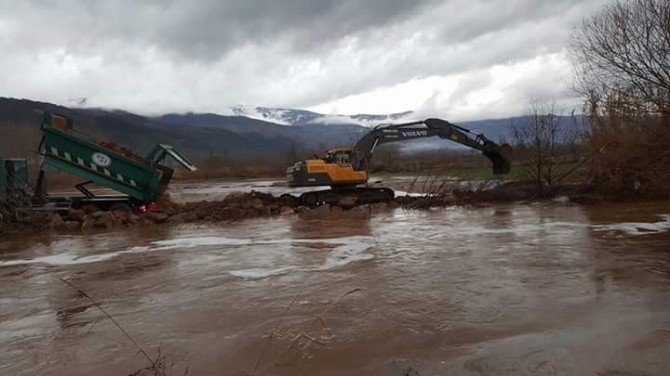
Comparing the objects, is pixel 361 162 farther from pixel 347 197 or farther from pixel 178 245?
pixel 178 245

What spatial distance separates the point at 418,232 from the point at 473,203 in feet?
24.1

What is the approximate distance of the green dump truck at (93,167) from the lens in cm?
1700

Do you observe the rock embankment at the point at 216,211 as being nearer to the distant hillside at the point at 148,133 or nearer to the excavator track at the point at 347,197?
the excavator track at the point at 347,197


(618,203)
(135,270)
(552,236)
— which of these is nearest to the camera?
(135,270)

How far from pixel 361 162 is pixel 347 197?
4.70ft

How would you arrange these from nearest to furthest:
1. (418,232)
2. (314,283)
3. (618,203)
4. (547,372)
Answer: (547,372) → (314,283) → (418,232) → (618,203)

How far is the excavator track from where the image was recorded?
68.6ft

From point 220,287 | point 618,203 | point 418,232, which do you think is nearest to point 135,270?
point 220,287

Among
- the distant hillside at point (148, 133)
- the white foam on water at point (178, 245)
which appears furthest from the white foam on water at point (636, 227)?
the distant hillside at point (148, 133)

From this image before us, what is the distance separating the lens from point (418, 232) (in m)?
14.3

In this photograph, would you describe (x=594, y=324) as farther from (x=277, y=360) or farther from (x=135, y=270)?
(x=135, y=270)

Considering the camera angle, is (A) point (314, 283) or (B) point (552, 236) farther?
(B) point (552, 236)

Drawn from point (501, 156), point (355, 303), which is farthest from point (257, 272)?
point (501, 156)

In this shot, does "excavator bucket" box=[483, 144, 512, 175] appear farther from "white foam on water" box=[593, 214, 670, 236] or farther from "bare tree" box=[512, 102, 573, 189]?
"white foam on water" box=[593, 214, 670, 236]
